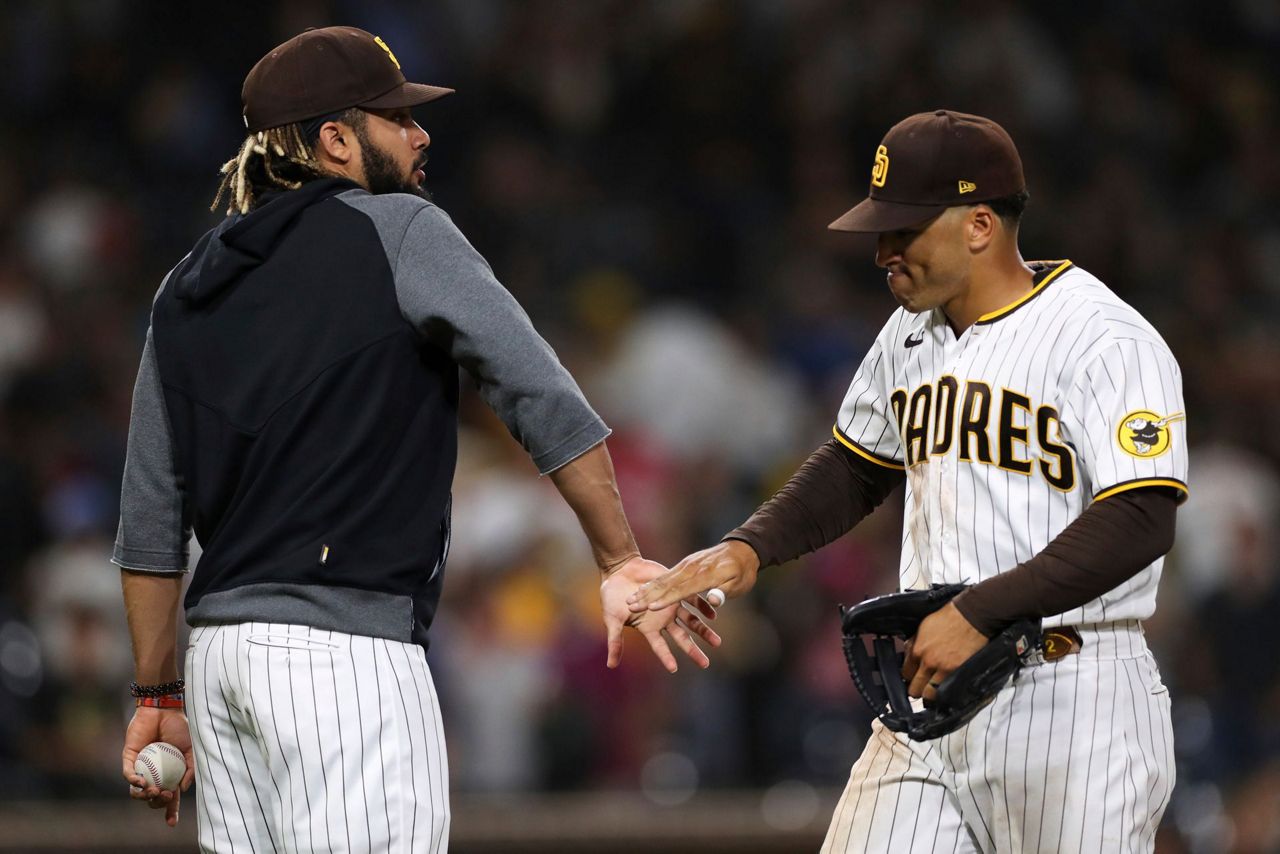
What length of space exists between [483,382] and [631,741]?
12.6 feet

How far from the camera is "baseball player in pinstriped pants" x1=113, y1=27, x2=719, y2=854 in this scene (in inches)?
114

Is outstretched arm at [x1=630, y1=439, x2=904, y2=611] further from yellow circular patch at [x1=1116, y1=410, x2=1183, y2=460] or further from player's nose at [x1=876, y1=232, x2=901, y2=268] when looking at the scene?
yellow circular patch at [x1=1116, y1=410, x2=1183, y2=460]

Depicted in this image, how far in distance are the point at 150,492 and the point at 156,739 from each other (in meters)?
0.45

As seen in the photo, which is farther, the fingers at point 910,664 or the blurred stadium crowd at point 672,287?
the blurred stadium crowd at point 672,287

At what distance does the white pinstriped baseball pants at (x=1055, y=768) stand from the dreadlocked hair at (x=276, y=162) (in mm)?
1477

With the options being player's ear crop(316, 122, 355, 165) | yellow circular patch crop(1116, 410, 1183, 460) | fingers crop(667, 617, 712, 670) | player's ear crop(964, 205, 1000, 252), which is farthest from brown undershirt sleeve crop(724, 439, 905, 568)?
player's ear crop(316, 122, 355, 165)

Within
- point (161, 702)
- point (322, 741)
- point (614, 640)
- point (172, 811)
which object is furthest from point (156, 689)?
point (614, 640)

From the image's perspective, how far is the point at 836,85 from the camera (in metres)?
9.41

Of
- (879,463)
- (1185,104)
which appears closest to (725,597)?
(879,463)

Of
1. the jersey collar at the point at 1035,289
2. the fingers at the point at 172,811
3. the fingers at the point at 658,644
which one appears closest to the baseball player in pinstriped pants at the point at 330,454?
the fingers at the point at 658,644

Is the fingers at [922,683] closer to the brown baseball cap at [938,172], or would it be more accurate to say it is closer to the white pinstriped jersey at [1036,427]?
the white pinstriped jersey at [1036,427]

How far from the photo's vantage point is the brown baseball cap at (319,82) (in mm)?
3049

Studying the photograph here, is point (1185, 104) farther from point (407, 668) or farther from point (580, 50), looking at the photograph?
point (407, 668)

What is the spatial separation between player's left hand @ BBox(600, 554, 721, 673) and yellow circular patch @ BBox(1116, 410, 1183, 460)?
2.60 ft
